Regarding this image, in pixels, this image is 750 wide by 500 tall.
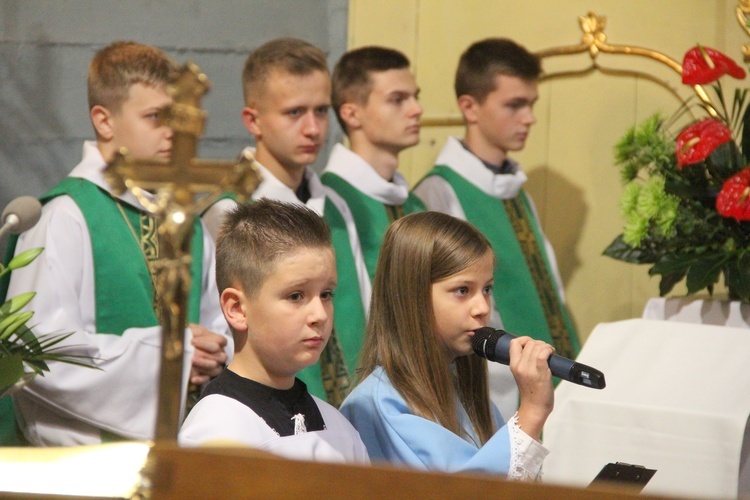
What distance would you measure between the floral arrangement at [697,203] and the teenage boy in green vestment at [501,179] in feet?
3.56

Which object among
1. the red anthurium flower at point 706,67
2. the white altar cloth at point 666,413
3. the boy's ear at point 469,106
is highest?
the red anthurium flower at point 706,67

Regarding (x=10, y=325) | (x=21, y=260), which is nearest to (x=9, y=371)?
(x=10, y=325)

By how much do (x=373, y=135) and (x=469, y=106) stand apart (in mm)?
552

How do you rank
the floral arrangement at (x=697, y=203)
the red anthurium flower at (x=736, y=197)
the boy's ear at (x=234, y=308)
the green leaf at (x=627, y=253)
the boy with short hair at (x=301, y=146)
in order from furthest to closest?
the boy with short hair at (x=301, y=146) → the green leaf at (x=627, y=253) → the floral arrangement at (x=697, y=203) → the red anthurium flower at (x=736, y=197) → the boy's ear at (x=234, y=308)

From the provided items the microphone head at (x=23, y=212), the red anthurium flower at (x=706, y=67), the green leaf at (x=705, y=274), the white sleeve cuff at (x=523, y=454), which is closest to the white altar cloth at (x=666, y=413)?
the green leaf at (x=705, y=274)

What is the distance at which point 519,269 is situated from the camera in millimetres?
4492

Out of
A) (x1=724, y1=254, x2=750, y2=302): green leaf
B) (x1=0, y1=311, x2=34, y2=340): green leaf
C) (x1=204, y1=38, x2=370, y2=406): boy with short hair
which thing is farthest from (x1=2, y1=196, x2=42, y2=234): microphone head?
(x1=724, y1=254, x2=750, y2=302): green leaf

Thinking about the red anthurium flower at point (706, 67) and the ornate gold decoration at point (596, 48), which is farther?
the ornate gold decoration at point (596, 48)

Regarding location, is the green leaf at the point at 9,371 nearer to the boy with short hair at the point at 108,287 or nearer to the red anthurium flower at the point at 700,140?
the boy with short hair at the point at 108,287

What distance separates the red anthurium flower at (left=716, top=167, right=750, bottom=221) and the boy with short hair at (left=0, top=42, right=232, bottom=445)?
1460 millimetres

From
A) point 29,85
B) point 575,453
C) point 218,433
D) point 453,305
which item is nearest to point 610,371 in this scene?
point 575,453

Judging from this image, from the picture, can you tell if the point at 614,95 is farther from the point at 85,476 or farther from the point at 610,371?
the point at 85,476

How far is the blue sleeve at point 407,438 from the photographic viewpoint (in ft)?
6.98

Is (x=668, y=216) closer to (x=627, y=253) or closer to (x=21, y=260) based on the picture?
(x=627, y=253)
